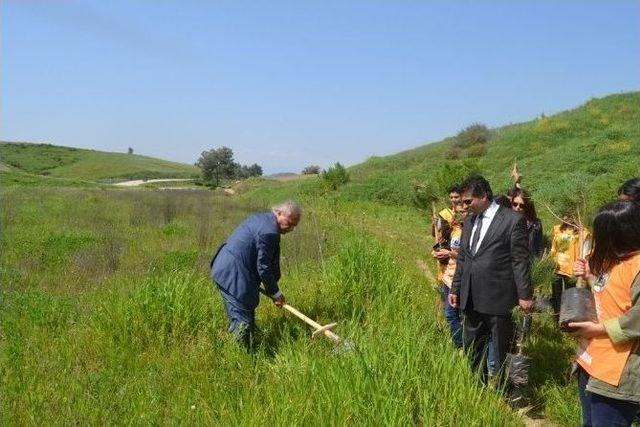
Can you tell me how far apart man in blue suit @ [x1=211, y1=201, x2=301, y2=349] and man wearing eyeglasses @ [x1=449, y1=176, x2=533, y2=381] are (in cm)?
150

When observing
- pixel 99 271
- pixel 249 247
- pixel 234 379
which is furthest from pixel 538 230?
pixel 99 271

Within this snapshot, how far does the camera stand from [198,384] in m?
3.69

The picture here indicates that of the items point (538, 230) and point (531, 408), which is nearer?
point (531, 408)

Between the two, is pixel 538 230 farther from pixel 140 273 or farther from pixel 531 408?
pixel 140 273

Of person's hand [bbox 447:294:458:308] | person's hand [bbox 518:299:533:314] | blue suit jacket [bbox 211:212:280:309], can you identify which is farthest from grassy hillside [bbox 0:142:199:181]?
person's hand [bbox 518:299:533:314]

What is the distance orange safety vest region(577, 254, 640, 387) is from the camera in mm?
2281

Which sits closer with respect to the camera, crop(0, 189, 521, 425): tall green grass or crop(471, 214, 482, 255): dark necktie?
crop(0, 189, 521, 425): tall green grass

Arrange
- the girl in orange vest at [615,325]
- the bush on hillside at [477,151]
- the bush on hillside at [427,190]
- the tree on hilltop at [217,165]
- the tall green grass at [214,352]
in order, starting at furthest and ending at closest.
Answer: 1. the tree on hilltop at [217,165]
2. the bush on hillside at [477,151]
3. the bush on hillside at [427,190]
4. the tall green grass at [214,352]
5. the girl in orange vest at [615,325]

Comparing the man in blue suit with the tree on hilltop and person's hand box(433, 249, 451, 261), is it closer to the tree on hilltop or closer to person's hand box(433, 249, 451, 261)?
person's hand box(433, 249, 451, 261)

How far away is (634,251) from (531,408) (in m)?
1.89

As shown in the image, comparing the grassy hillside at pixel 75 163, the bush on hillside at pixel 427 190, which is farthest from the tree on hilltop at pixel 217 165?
the bush on hillside at pixel 427 190

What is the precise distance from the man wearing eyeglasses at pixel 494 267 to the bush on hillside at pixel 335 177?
22.6 meters

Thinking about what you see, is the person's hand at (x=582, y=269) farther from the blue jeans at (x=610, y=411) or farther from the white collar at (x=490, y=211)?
the white collar at (x=490, y=211)

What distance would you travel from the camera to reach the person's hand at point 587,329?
2344 mm
